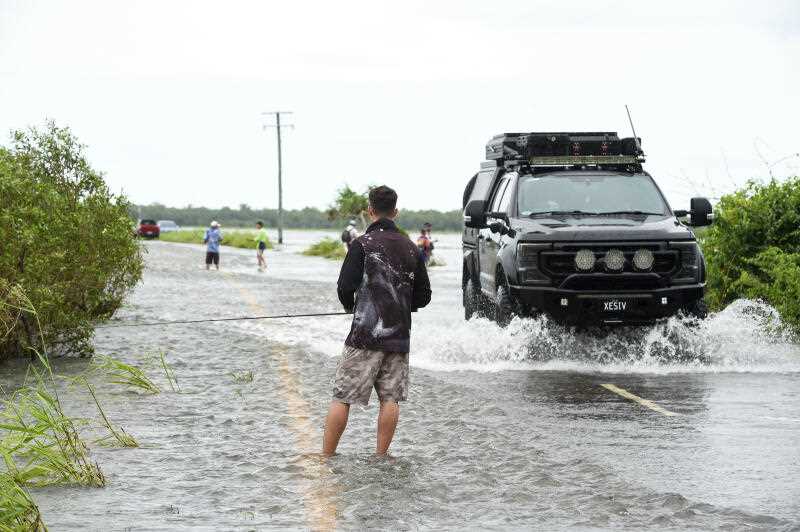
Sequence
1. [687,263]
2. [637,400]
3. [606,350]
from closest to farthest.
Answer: [637,400], [687,263], [606,350]

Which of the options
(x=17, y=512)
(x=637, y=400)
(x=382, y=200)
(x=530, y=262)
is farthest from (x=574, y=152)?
(x=17, y=512)

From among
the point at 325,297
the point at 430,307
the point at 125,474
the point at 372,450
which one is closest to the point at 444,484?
the point at 372,450

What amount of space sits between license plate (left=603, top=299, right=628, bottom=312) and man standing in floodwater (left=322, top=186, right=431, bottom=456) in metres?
5.82

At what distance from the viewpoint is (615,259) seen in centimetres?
1395

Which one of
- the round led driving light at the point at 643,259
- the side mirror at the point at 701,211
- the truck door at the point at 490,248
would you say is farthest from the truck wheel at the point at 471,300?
the round led driving light at the point at 643,259

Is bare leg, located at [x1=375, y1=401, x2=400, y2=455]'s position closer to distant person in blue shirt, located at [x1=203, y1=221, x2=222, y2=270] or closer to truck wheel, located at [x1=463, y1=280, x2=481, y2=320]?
truck wheel, located at [x1=463, y1=280, x2=481, y2=320]

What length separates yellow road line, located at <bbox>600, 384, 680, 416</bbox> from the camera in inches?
423

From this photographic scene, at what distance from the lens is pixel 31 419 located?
10344 mm

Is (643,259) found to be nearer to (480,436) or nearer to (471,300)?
(471,300)

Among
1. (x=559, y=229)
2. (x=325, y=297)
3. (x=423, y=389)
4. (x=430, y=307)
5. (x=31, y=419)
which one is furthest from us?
(x=325, y=297)

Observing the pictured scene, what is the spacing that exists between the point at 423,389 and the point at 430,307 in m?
12.2

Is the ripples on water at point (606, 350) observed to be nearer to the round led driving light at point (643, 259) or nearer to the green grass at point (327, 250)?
the round led driving light at point (643, 259)

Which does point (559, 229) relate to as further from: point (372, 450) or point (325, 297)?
point (325, 297)

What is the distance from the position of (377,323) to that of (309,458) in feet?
3.29
